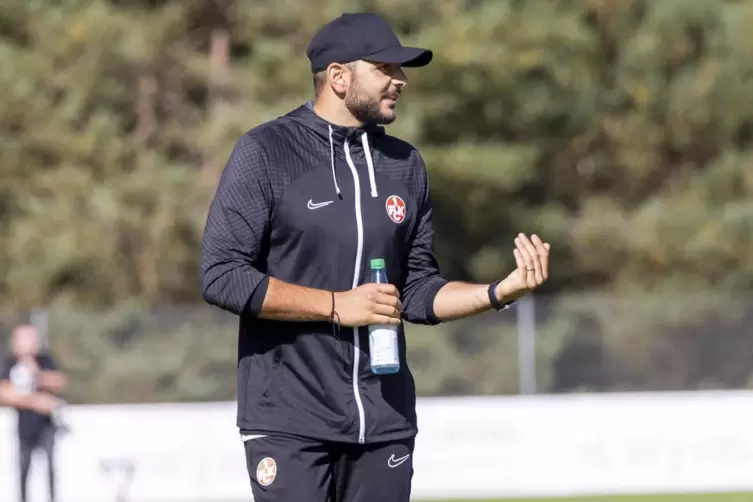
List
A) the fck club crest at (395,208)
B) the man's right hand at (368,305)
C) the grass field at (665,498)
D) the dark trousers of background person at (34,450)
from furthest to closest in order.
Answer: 1. the grass field at (665,498)
2. the dark trousers of background person at (34,450)
3. the fck club crest at (395,208)
4. the man's right hand at (368,305)

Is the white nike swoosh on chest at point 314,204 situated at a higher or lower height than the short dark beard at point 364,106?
lower

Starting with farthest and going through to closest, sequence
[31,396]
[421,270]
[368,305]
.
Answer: [31,396] < [421,270] < [368,305]

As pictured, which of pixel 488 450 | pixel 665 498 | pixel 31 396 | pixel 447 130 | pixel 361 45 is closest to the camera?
pixel 361 45

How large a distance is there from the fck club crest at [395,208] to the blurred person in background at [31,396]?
25.7ft

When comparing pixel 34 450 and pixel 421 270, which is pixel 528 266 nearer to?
pixel 421 270

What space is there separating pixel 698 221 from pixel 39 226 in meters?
10.3

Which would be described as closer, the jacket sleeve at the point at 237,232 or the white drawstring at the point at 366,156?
the jacket sleeve at the point at 237,232

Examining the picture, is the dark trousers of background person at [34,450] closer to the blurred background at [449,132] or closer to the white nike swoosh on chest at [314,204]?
the blurred background at [449,132]

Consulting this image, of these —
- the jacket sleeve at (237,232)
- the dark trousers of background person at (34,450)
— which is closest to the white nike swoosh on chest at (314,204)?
the jacket sleeve at (237,232)

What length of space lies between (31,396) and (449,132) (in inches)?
451

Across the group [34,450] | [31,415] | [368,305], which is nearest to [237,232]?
[368,305]

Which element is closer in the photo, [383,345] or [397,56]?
[383,345]

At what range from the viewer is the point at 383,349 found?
3926 mm

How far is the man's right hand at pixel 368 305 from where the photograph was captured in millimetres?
3867
